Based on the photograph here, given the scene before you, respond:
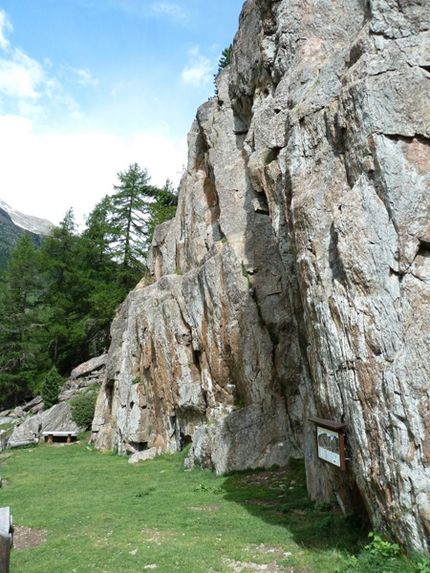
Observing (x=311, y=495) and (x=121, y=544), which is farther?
(x=311, y=495)

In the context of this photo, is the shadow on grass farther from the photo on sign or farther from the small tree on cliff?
the small tree on cliff

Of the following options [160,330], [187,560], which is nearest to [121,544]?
[187,560]

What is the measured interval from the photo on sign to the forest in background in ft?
102

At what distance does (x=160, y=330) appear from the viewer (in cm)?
2328

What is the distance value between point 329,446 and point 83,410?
25835 mm

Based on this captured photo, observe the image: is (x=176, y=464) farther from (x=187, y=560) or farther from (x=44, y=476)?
(x=187, y=560)

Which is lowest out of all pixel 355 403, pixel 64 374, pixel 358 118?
pixel 355 403

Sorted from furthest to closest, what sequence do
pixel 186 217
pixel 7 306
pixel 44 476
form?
pixel 7 306, pixel 186 217, pixel 44 476

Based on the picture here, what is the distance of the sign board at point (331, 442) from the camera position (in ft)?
26.6

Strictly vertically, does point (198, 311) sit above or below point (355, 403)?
above

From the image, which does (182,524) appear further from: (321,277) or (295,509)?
(321,277)

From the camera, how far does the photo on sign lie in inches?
323

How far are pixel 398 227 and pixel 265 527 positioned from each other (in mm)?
6907

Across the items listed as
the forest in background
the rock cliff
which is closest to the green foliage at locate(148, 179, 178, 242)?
the forest in background
